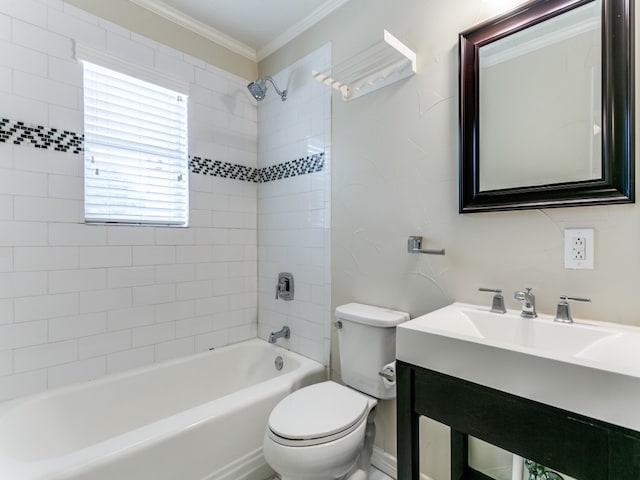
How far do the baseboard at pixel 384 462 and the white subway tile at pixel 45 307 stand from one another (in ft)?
5.72

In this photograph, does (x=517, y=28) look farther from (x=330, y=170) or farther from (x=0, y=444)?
(x=0, y=444)

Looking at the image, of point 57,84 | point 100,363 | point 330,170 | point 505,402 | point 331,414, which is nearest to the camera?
point 505,402

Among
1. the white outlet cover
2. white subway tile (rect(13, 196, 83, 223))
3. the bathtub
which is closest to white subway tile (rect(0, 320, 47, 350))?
the bathtub

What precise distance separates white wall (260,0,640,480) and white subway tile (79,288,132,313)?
1.21 metres

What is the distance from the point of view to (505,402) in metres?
0.83

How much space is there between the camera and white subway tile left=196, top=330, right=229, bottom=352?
217 centimetres

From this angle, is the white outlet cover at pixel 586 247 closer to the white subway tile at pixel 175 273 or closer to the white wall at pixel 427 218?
the white wall at pixel 427 218

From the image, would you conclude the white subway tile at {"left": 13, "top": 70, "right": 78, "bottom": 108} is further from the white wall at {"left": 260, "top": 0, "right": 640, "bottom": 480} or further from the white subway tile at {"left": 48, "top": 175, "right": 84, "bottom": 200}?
the white wall at {"left": 260, "top": 0, "right": 640, "bottom": 480}

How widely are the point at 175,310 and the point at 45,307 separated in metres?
0.65

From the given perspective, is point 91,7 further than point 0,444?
Yes

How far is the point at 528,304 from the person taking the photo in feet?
3.70

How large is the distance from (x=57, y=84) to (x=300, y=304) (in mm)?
1783

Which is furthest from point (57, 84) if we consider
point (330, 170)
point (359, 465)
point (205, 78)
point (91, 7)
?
point (359, 465)

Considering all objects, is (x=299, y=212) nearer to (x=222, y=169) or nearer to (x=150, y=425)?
(x=222, y=169)
